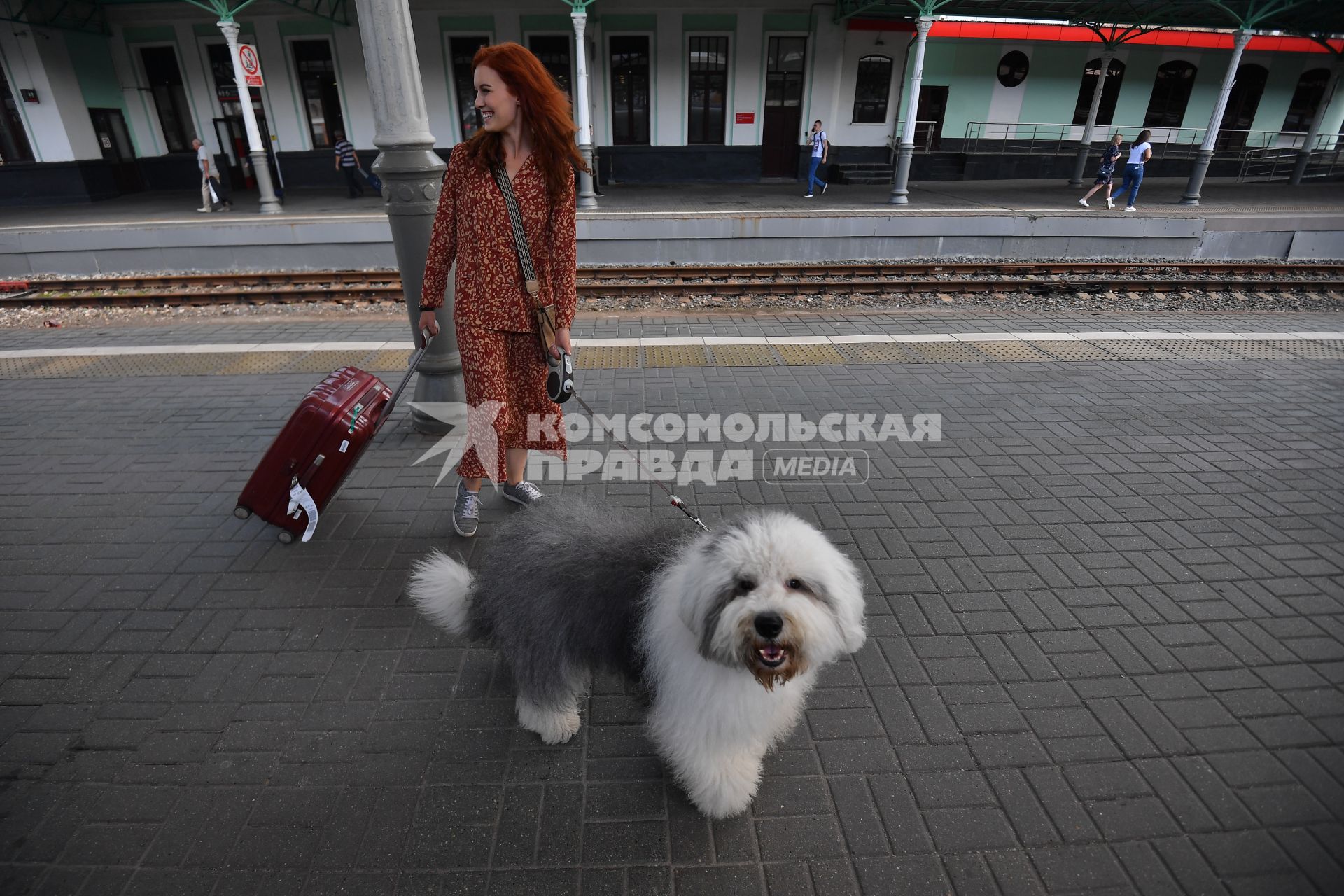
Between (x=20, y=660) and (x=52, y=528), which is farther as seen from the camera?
(x=52, y=528)

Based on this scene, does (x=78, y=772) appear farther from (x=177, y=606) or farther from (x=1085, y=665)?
(x=1085, y=665)

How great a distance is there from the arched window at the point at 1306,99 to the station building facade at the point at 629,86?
0.87 metres

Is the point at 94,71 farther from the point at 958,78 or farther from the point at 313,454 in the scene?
the point at 958,78

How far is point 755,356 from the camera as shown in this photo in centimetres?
720

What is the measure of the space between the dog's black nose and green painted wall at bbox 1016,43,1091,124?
26039mm

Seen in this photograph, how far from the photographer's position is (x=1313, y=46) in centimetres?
2255

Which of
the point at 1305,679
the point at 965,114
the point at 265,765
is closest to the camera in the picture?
the point at 265,765

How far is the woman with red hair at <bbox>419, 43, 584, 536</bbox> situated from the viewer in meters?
3.18

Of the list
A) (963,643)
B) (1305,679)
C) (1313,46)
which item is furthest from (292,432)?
(1313,46)

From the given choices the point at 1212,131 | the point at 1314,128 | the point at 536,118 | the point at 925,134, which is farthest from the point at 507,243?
the point at 1314,128

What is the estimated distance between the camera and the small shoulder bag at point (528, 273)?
335 centimetres

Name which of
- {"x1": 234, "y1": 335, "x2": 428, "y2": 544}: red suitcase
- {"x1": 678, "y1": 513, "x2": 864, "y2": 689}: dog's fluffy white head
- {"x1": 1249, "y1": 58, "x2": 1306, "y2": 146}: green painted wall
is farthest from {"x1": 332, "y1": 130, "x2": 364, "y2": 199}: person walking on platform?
{"x1": 1249, "y1": 58, "x2": 1306, "y2": 146}: green painted wall

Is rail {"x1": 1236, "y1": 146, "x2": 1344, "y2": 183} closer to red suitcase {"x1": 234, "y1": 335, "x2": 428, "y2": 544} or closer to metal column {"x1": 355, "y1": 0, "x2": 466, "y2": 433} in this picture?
metal column {"x1": 355, "y1": 0, "x2": 466, "y2": 433}

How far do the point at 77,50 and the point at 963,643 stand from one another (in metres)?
27.4
